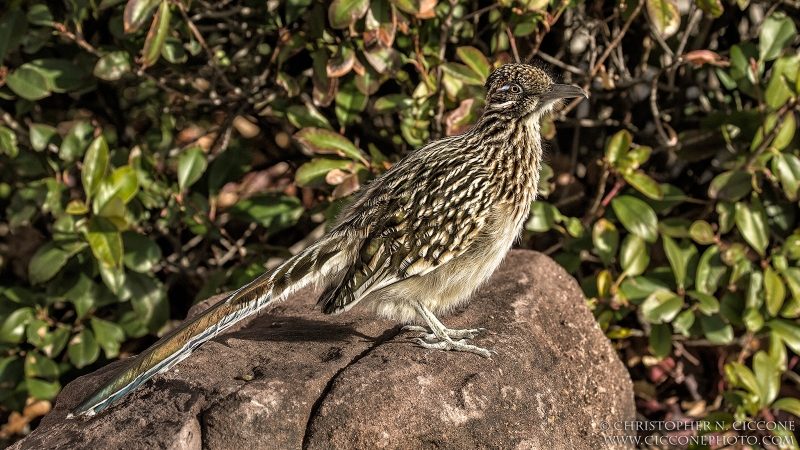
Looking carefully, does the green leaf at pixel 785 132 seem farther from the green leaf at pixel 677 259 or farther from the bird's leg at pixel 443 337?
the bird's leg at pixel 443 337

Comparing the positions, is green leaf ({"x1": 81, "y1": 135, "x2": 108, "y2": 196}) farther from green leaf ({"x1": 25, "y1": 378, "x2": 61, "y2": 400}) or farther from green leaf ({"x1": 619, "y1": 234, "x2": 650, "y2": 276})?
green leaf ({"x1": 619, "y1": 234, "x2": 650, "y2": 276})

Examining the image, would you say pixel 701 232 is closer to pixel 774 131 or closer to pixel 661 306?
pixel 661 306

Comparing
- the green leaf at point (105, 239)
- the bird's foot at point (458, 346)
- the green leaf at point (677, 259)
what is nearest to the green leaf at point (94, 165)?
the green leaf at point (105, 239)

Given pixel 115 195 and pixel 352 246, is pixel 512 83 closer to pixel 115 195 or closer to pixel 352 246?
pixel 352 246

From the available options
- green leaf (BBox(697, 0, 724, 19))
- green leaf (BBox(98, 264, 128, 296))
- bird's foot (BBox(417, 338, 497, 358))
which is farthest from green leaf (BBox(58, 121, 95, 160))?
green leaf (BBox(697, 0, 724, 19))

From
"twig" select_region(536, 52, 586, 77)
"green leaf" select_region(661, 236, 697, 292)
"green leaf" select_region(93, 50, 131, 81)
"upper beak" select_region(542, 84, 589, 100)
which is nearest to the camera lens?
"upper beak" select_region(542, 84, 589, 100)
